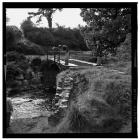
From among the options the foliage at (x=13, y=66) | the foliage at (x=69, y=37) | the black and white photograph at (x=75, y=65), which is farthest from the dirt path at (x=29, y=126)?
the foliage at (x=69, y=37)

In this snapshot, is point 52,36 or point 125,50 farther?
point 52,36

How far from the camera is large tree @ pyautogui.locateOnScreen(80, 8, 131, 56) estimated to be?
4575 mm

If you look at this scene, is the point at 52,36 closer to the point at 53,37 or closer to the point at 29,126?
the point at 53,37

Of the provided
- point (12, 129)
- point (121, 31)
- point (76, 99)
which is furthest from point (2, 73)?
point (121, 31)

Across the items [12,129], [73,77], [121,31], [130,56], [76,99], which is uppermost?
[121,31]

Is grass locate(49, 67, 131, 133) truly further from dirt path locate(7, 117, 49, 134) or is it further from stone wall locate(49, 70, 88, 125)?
dirt path locate(7, 117, 49, 134)

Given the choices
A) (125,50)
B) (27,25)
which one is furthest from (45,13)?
(125,50)

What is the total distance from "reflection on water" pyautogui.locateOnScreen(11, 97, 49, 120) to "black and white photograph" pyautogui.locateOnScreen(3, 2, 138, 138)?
0.02 m

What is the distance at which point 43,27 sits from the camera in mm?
4730

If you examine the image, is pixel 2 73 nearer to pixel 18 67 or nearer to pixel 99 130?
pixel 18 67

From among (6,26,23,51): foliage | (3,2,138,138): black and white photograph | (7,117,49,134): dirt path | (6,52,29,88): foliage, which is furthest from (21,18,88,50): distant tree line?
(7,117,49,134): dirt path

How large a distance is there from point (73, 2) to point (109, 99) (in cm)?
153

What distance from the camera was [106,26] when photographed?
5.07m

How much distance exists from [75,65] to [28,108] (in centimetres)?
156
